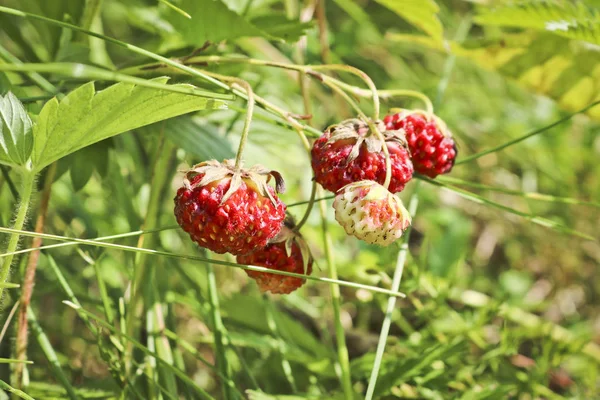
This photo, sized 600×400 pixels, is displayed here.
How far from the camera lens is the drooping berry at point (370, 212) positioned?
0.65 metres

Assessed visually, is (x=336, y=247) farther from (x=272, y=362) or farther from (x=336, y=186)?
(x=336, y=186)

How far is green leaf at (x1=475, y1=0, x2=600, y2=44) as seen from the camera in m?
0.85

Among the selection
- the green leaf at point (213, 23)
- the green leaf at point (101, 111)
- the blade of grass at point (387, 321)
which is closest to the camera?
the green leaf at point (101, 111)

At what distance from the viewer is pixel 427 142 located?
79cm

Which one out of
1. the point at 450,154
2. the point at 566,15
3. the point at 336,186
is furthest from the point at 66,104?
the point at 566,15

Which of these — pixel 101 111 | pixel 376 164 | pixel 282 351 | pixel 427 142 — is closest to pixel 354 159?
pixel 376 164

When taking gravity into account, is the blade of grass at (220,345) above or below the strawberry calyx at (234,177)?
below

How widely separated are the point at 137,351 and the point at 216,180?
0.45m

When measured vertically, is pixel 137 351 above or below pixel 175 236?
below

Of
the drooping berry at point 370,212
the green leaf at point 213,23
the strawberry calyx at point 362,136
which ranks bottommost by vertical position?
the drooping berry at point 370,212

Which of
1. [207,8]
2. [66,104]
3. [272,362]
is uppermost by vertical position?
[207,8]

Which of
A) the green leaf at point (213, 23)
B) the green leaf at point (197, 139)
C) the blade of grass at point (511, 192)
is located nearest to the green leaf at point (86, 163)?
the green leaf at point (197, 139)

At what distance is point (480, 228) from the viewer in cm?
191

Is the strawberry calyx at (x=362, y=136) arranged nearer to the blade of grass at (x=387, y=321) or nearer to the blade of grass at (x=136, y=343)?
the blade of grass at (x=387, y=321)
